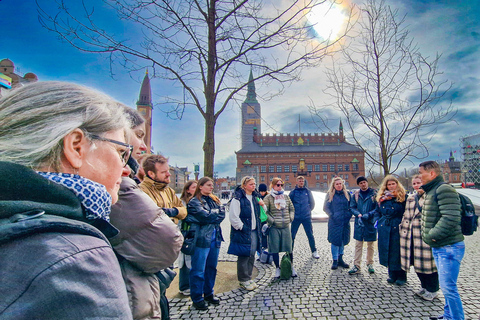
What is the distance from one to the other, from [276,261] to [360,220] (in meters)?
1.92

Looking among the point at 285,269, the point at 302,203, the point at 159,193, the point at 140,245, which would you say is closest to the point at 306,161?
the point at 302,203

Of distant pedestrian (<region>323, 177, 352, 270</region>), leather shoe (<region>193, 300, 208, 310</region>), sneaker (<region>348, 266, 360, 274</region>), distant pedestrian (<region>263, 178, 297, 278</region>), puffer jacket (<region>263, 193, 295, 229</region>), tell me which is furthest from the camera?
distant pedestrian (<region>323, 177, 352, 270</region>)

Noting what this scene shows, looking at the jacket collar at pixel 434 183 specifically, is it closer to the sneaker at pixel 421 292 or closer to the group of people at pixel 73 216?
the sneaker at pixel 421 292

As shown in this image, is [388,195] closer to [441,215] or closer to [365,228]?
[365,228]

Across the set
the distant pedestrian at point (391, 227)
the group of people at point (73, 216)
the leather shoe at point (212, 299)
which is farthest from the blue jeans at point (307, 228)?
the group of people at point (73, 216)

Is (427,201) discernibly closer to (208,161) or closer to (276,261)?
(276,261)

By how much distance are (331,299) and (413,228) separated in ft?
5.74

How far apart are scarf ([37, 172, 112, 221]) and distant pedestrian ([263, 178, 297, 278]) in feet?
15.5

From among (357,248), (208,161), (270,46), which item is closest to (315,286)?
(357,248)

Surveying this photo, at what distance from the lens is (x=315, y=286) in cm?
437

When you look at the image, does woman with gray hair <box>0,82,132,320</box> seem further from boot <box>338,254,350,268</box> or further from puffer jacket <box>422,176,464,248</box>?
boot <box>338,254,350,268</box>

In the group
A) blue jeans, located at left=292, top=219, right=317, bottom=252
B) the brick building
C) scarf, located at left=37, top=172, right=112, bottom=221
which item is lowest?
blue jeans, located at left=292, top=219, right=317, bottom=252

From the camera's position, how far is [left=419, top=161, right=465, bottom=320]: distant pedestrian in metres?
2.95

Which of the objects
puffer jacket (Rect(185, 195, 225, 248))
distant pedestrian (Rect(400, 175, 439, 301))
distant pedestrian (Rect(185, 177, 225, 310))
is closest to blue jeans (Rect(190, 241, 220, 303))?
distant pedestrian (Rect(185, 177, 225, 310))
